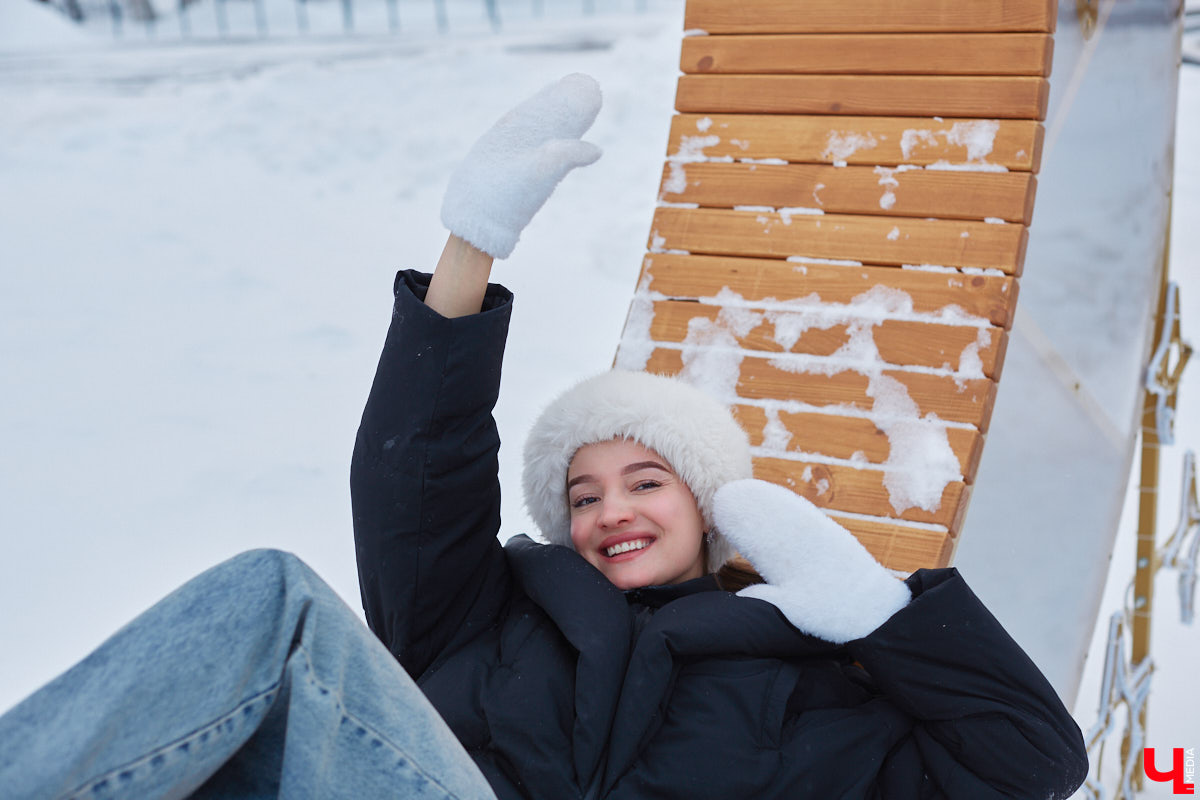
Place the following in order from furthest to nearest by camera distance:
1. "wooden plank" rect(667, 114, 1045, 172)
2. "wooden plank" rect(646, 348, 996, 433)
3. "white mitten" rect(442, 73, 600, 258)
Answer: "wooden plank" rect(667, 114, 1045, 172) < "wooden plank" rect(646, 348, 996, 433) < "white mitten" rect(442, 73, 600, 258)

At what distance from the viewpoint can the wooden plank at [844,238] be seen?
191 centimetres

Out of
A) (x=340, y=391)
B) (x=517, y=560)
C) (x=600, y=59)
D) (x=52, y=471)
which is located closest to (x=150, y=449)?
(x=52, y=471)

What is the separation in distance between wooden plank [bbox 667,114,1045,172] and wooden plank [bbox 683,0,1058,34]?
0.55 ft

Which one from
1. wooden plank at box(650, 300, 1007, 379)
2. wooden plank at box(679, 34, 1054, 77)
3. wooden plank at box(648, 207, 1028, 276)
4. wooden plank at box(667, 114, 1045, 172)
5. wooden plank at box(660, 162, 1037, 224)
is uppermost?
wooden plank at box(679, 34, 1054, 77)

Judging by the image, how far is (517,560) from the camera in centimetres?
136

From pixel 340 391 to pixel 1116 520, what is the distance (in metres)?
2.73

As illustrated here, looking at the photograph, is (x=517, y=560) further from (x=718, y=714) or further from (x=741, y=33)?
(x=741, y=33)

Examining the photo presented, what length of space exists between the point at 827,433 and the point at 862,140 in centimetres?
56

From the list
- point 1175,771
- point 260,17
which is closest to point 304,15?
point 260,17

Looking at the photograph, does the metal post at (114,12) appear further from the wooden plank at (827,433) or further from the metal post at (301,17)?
the wooden plank at (827,433)

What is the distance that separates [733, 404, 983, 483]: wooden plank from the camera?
6.10ft

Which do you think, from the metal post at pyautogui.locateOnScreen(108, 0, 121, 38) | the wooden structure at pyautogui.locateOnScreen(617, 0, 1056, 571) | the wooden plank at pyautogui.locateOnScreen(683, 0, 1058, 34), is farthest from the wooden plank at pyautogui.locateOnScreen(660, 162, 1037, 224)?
the metal post at pyautogui.locateOnScreen(108, 0, 121, 38)

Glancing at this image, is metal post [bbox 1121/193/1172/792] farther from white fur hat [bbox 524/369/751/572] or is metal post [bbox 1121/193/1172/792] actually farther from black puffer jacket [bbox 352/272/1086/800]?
black puffer jacket [bbox 352/272/1086/800]

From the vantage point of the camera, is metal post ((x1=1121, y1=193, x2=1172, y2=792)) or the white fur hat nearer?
the white fur hat
